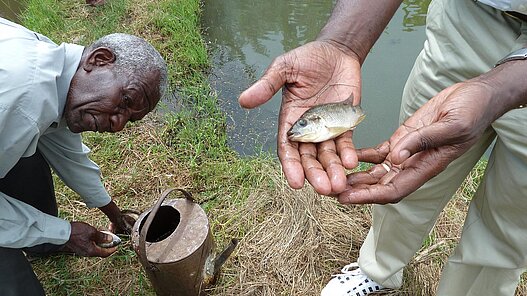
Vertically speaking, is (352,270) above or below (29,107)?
below

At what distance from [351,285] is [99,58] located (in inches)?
70.4

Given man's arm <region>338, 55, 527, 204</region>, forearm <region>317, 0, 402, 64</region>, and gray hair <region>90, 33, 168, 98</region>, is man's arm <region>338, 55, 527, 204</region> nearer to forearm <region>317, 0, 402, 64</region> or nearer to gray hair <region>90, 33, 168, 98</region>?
forearm <region>317, 0, 402, 64</region>

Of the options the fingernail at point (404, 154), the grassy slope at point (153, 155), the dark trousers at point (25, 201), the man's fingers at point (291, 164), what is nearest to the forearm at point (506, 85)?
the fingernail at point (404, 154)

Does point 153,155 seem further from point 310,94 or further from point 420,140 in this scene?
point 420,140

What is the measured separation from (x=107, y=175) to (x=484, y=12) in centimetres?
263

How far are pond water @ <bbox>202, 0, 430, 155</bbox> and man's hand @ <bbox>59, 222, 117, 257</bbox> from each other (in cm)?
153

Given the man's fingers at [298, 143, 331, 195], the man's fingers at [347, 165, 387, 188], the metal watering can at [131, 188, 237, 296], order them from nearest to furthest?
1. the man's fingers at [298, 143, 331, 195]
2. the man's fingers at [347, 165, 387, 188]
3. the metal watering can at [131, 188, 237, 296]

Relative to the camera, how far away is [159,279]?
2.38 meters

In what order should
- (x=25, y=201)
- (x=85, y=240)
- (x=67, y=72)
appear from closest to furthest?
Result: 1. (x=67, y=72)
2. (x=85, y=240)
3. (x=25, y=201)

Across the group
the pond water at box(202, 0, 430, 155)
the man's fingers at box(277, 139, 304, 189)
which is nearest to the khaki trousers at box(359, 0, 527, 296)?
the man's fingers at box(277, 139, 304, 189)

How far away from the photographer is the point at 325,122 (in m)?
→ 1.94

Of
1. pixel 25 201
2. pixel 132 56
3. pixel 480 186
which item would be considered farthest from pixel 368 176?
pixel 25 201

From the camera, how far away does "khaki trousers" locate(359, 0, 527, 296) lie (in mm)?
1763

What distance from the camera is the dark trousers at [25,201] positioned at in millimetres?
2137
